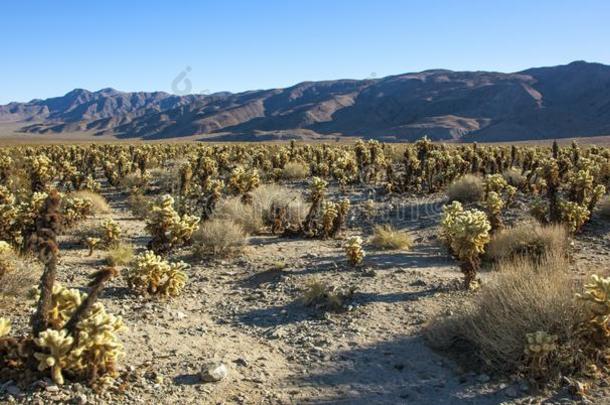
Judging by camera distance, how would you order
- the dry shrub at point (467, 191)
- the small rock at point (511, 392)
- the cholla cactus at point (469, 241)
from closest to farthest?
1. the small rock at point (511, 392)
2. the cholla cactus at point (469, 241)
3. the dry shrub at point (467, 191)

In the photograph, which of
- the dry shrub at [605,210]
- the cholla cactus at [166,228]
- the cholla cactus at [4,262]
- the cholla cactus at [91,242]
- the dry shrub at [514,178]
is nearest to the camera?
the cholla cactus at [4,262]

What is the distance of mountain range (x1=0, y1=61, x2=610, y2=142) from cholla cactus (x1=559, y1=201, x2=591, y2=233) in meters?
84.5

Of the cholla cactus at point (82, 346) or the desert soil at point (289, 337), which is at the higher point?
the cholla cactus at point (82, 346)

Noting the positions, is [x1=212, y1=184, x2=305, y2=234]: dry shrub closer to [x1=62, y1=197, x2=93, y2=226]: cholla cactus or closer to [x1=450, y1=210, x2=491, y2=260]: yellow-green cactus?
[x1=62, y1=197, x2=93, y2=226]: cholla cactus

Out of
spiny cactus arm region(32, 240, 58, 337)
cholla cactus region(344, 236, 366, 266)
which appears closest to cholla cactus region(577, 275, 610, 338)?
cholla cactus region(344, 236, 366, 266)

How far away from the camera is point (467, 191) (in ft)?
48.1

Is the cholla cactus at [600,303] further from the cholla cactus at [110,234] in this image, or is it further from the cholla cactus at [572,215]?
the cholla cactus at [110,234]

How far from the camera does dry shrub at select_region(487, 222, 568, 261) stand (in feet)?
29.7

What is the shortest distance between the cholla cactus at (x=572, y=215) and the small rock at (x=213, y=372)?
7.94 metres

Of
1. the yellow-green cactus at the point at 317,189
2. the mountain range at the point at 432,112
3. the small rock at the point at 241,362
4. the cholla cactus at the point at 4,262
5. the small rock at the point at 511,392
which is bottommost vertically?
the small rock at the point at 511,392

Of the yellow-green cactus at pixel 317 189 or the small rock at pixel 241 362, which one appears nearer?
the small rock at pixel 241 362

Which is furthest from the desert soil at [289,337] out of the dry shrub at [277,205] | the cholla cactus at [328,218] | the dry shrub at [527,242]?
the dry shrub at [277,205]

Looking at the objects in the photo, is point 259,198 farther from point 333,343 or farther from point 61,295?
point 61,295

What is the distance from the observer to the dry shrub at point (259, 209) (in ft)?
39.3
